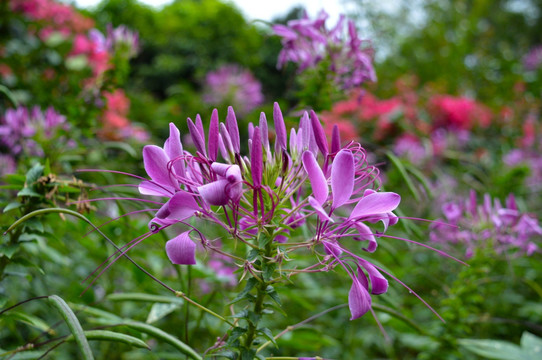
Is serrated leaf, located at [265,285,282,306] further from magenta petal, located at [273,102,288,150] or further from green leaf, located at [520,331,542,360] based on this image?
green leaf, located at [520,331,542,360]

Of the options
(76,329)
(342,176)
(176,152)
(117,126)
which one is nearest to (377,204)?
(342,176)

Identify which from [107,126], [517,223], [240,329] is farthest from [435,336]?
[107,126]

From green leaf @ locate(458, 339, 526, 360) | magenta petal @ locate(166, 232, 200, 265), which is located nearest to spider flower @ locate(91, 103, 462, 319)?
magenta petal @ locate(166, 232, 200, 265)

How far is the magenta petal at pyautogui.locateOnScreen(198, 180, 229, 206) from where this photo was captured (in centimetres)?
47

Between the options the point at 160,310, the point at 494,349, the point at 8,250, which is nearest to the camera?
the point at 8,250

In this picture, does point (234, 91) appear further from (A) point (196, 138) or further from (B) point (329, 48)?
(A) point (196, 138)

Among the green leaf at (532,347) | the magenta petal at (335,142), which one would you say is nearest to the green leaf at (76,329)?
the magenta petal at (335,142)

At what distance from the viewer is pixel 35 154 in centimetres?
131

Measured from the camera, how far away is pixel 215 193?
1.55ft

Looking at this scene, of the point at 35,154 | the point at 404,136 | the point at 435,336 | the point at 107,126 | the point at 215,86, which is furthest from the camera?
the point at 215,86

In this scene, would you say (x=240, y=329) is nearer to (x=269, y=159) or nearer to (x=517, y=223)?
(x=269, y=159)

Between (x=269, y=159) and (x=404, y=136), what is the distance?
268 cm

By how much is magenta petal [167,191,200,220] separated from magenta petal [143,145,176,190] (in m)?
0.04

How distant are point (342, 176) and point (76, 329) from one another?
36 centimetres
